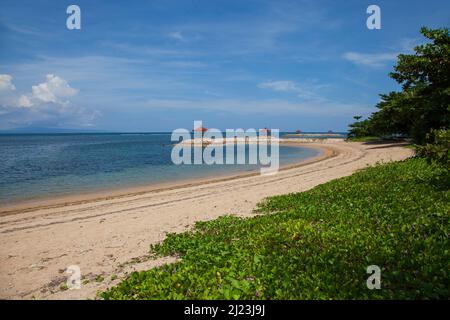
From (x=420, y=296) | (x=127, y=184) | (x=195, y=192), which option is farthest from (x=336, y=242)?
(x=127, y=184)

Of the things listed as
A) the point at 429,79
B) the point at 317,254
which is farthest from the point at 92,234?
the point at 429,79

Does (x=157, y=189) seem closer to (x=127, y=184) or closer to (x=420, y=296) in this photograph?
(x=127, y=184)

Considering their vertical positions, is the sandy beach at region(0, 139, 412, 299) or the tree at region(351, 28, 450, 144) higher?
the tree at region(351, 28, 450, 144)

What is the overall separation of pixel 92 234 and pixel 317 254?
9.20 metres

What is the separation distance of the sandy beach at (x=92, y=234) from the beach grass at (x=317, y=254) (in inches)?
43.5

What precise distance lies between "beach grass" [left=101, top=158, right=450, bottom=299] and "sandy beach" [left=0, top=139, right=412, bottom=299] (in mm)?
1106

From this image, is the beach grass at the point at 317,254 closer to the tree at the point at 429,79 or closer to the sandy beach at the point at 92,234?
the sandy beach at the point at 92,234

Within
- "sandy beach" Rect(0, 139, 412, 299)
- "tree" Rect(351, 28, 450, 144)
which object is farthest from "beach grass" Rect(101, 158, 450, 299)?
"tree" Rect(351, 28, 450, 144)

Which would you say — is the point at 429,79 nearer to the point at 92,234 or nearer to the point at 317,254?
the point at 317,254

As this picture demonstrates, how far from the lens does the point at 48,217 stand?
16531 mm

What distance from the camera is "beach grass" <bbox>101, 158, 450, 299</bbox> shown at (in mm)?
5793

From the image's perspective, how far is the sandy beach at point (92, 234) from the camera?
8.10 metres

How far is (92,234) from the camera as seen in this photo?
12.4 metres

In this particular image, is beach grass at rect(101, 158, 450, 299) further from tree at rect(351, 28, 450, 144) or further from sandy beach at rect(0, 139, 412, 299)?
tree at rect(351, 28, 450, 144)
